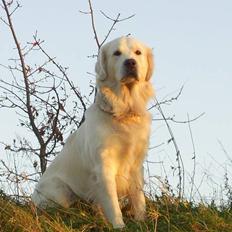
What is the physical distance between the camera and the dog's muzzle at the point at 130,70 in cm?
531

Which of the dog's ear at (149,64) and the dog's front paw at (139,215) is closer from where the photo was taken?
the dog's front paw at (139,215)

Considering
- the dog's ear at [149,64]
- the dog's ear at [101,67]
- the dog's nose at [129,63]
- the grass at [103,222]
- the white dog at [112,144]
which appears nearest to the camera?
the grass at [103,222]

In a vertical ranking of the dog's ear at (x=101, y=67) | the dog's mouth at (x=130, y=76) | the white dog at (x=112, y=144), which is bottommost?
the white dog at (x=112, y=144)

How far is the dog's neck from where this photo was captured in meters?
5.44

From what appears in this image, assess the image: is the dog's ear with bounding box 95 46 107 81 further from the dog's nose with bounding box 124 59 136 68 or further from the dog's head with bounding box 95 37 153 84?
the dog's nose with bounding box 124 59 136 68

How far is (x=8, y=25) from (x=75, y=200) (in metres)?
2.50

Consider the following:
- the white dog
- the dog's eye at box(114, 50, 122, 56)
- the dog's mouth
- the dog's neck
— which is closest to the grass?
the white dog

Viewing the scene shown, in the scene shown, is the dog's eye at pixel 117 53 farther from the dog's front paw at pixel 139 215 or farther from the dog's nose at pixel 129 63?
the dog's front paw at pixel 139 215

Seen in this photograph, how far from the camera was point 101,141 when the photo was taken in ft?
16.9

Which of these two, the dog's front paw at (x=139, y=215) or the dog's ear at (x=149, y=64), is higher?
the dog's ear at (x=149, y=64)

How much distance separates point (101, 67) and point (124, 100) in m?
0.37

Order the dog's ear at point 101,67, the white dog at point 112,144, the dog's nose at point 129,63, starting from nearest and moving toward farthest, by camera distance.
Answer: the white dog at point 112,144 → the dog's nose at point 129,63 → the dog's ear at point 101,67

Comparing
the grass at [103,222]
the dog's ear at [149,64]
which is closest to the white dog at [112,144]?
the dog's ear at [149,64]

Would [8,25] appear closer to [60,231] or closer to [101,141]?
[101,141]
